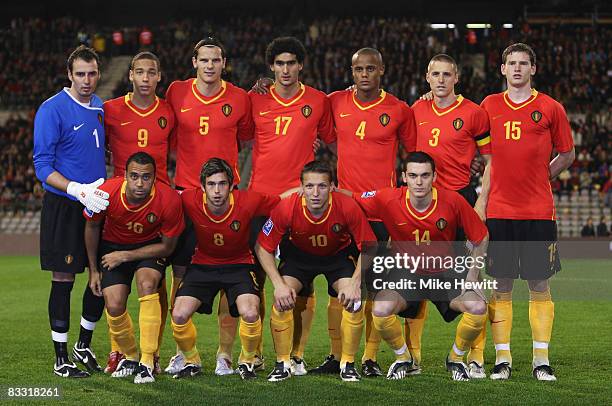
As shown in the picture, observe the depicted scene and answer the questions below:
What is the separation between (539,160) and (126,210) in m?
2.90

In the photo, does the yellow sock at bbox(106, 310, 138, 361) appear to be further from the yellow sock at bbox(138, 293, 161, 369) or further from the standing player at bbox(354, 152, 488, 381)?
the standing player at bbox(354, 152, 488, 381)

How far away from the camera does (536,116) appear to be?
23.4ft

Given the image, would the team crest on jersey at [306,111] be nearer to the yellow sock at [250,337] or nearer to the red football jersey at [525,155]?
the red football jersey at [525,155]

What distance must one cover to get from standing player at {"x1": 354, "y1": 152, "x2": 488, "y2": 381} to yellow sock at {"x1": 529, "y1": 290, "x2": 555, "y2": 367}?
47 cm

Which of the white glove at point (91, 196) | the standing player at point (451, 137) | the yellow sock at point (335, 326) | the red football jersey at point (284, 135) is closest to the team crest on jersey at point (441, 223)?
the standing player at point (451, 137)

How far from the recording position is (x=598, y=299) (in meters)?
12.6

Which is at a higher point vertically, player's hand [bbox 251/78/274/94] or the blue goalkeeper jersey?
player's hand [bbox 251/78/274/94]

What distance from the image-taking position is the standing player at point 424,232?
678 centimetres

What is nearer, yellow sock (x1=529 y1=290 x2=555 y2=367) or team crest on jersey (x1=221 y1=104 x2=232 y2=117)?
yellow sock (x1=529 y1=290 x2=555 y2=367)

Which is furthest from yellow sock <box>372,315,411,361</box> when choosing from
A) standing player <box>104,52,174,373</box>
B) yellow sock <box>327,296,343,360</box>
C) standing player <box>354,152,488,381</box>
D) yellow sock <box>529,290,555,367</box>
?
standing player <box>104,52,174,373</box>

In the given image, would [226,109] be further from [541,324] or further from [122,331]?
[541,324]

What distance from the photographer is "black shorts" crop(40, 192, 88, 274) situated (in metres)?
7.16

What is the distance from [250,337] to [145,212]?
1116mm

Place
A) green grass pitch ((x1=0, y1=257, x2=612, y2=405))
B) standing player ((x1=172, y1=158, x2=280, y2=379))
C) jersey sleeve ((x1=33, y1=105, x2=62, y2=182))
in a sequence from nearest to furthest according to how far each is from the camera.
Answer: green grass pitch ((x1=0, y1=257, x2=612, y2=405)) → standing player ((x1=172, y1=158, x2=280, y2=379)) → jersey sleeve ((x1=33, y1=105, x2=62, y2=182))
